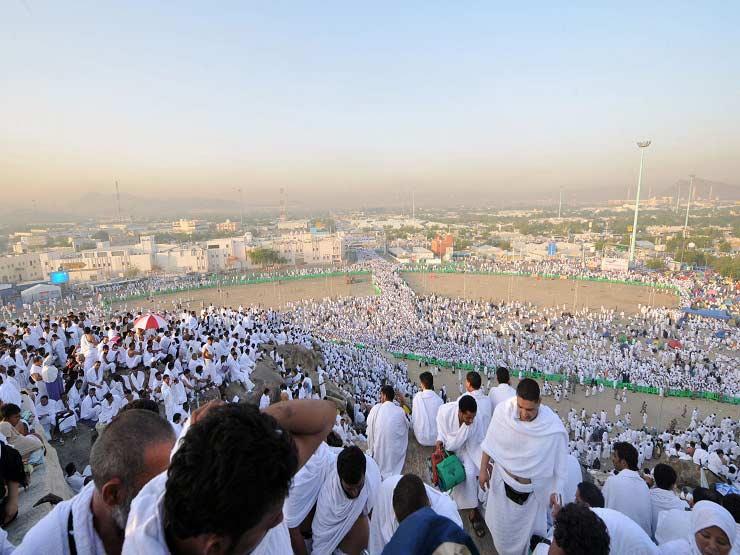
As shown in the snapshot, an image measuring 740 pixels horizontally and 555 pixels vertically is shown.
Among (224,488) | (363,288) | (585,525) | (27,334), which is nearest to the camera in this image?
(224,488)

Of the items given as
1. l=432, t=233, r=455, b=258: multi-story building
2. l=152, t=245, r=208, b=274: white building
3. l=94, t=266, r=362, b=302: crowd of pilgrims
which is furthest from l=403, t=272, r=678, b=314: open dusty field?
l=152, t=245, r=208, b=274: white building

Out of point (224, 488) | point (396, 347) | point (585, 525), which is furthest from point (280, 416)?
point (396, 347)

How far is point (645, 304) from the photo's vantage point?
28.8 meters

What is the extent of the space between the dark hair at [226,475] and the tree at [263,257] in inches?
1924

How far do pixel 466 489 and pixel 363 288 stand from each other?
1286 inches

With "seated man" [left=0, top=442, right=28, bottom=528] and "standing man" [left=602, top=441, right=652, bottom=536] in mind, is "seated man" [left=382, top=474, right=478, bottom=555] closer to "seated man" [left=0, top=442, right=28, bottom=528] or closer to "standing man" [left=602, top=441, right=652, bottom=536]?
"seated man" [left=0, top=442, right=28, bottom=528]

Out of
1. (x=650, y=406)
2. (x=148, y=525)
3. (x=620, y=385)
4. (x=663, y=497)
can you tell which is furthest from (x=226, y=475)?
(x=620, y=385)

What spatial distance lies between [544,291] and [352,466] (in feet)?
115

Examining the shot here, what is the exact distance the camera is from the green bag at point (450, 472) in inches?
109

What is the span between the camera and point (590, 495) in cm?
240

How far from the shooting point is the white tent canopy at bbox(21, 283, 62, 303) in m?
27.5

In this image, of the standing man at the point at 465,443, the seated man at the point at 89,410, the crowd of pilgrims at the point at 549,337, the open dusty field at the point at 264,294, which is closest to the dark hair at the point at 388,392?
the standing man at the point at 465,443

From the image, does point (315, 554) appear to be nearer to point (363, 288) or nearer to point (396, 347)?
point (396, 347)

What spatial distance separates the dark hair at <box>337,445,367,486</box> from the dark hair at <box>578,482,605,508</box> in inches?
54.2
